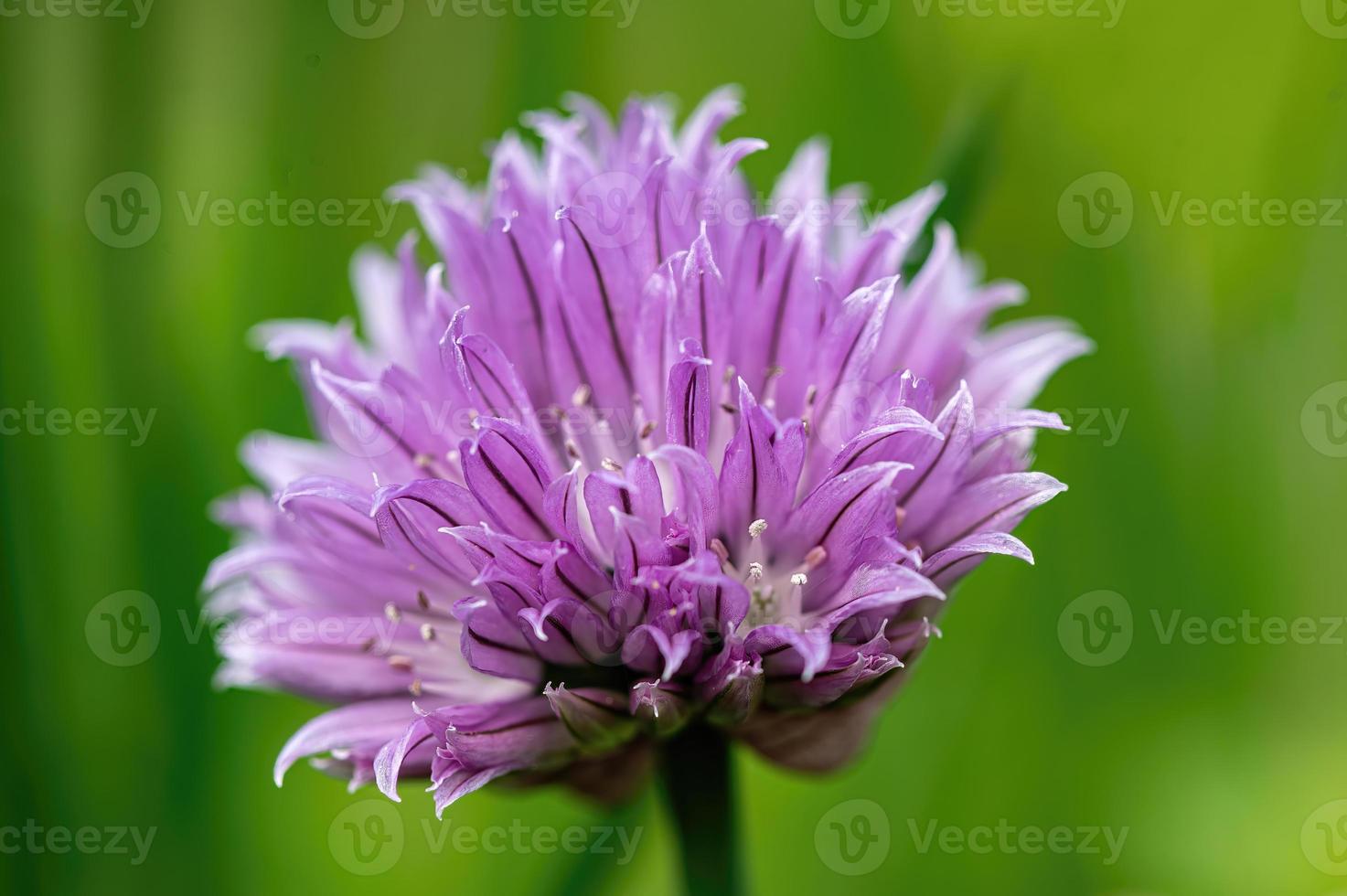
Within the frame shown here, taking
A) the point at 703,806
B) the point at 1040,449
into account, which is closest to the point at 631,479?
the point at 703,806

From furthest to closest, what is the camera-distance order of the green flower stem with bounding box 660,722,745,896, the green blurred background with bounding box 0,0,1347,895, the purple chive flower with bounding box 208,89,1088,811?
the green blurred background with bounding box 0,0,1347,895 < the green flower stem with bounding box 660,722,745,896 < the purple chive flower with bounding box 208,89,1088,811

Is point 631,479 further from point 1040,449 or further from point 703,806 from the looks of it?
point 1040,449

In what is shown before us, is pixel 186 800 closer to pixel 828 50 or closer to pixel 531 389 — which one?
pixel 531 389

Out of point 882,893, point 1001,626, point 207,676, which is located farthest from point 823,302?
point 207,676

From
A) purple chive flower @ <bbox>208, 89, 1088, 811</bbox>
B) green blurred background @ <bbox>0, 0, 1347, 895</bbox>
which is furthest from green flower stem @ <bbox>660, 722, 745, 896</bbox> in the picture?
green blurred background @ <bbox>0, 0, 1347, 895</bbox>

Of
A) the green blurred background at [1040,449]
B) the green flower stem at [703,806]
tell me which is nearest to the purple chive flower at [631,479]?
the green flower stem at [703,806]

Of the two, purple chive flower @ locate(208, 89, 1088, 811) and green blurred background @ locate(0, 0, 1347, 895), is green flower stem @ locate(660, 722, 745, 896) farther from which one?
green blurred background @ locate(0, 0, 1347, 895)

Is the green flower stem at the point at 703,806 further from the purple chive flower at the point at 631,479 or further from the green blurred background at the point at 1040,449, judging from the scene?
the green blurred background at the point at 1040,449
